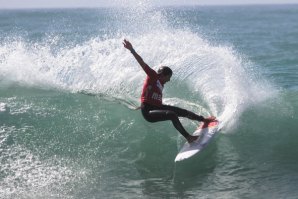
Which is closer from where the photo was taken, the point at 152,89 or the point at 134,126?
the point at 152,89

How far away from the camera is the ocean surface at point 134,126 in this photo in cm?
859

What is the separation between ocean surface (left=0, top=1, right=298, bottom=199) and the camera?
8.59 metres

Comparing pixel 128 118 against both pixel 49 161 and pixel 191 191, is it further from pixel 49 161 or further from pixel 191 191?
pixel 191 191

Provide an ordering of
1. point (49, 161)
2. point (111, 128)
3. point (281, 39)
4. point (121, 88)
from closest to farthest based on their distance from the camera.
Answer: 1. point (49, 161)
2. point (111, 128)
3. point (121, 88)
4. point (281, 39)

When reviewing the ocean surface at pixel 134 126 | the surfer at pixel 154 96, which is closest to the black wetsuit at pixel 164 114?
the surfer at pixel 154 96

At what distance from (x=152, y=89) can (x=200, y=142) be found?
1320 millimetres

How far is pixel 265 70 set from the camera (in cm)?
2047

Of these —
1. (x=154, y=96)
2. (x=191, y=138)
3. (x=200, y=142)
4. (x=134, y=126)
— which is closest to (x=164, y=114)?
(x=154, y=96)

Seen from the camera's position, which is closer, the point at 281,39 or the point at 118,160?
the point at 118,160

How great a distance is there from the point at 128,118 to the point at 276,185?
4334 millimetres

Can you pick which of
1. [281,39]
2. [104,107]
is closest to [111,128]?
[104,107]

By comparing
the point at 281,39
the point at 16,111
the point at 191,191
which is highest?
the point at 191,191

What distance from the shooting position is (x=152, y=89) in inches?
368

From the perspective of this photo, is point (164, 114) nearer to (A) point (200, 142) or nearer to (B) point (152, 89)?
(B) point (152, 89)
